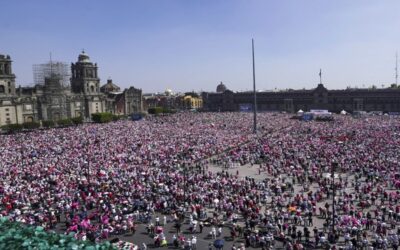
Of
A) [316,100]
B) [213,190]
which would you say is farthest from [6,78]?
[316,100]

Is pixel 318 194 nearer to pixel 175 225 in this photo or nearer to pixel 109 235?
pixel 175 225

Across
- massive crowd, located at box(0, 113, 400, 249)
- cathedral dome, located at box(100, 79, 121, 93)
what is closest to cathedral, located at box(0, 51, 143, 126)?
cathedral dome, located at box(100, 79, 121, 93)

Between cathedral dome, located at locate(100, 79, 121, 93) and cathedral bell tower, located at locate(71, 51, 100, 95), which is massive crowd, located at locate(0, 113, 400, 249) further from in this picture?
cathedral dome, located at locate(100, 79, 121, 93)

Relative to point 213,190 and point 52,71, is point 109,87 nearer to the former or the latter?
point 52,71

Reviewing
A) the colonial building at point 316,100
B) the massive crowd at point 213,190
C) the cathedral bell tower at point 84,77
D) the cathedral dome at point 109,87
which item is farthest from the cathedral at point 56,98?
the massive crowd at point 213,190

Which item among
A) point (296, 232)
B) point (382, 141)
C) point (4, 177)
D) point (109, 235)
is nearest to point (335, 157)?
point (382, 141)

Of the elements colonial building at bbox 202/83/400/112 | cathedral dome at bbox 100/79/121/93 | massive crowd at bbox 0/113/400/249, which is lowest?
massive crowd at bbox 0/113/400/249

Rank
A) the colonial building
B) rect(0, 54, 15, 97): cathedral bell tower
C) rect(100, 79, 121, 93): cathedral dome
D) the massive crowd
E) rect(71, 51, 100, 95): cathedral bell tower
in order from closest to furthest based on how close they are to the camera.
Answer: the massive crowd, rect(0, 54, 15, 97): cathedral bell tower, rect(71, 51, 100, 95): cathedral bell tower, the colonial building, rect(100, 79, 121, 93): cathedral dome

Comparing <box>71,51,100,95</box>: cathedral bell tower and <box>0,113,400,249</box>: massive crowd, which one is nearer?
<box>0,113,400,249</box>: massive crowd

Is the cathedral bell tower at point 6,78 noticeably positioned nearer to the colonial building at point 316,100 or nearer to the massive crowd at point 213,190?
the massive crowd at point 213,190
